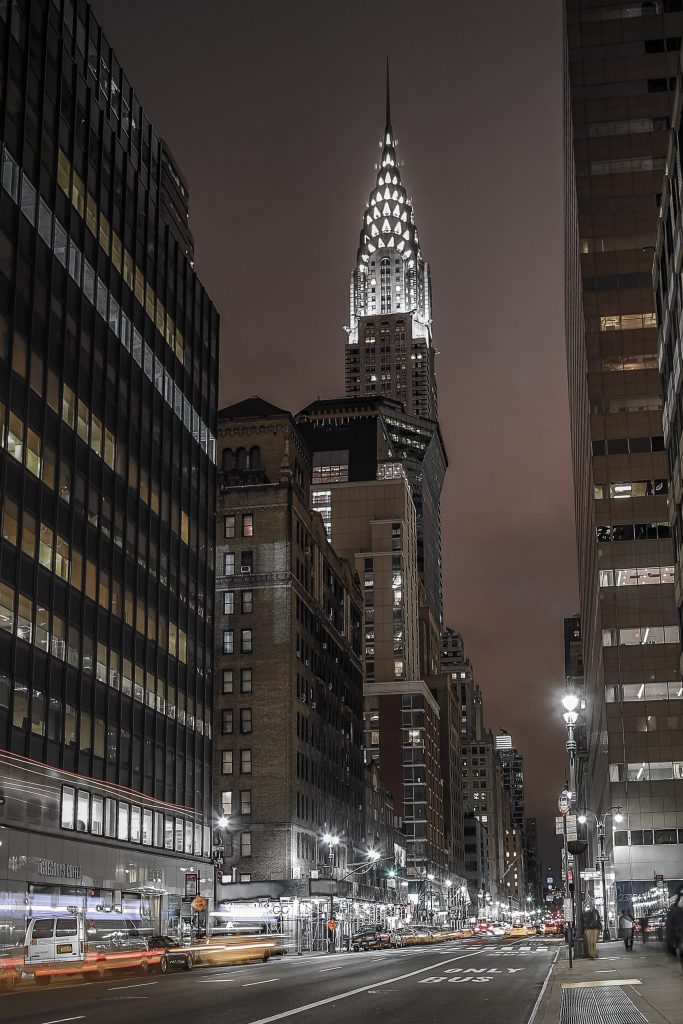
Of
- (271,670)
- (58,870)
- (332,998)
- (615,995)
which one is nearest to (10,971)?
(332,998)

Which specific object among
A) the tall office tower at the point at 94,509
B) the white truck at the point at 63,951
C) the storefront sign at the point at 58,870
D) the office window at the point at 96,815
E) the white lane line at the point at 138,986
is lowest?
the white lane line at the point at 138,986

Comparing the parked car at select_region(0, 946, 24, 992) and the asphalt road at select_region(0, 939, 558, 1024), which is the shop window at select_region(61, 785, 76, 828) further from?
the parked car at select_region(0, 946, 24, 992)

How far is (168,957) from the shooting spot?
45781 mm

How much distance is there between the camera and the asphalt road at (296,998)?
2313cm

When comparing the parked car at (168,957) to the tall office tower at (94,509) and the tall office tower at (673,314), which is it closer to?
the tall office tower at (94,509)

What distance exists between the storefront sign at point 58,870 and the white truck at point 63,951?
12633 mm

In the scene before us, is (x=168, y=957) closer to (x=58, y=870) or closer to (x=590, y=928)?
(x=58, y=870)

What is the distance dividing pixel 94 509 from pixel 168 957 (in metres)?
27.0

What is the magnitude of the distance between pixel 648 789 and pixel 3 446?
78604 mm

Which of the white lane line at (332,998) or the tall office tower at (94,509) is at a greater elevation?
the tall office tower at (94,509)

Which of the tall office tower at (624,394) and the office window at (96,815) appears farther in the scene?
the tall office tower at (624,394)

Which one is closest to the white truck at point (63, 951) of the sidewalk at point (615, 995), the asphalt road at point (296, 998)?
the asphalt road at point (296, 998)

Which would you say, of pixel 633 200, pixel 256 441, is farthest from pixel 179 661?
pixel 633 200

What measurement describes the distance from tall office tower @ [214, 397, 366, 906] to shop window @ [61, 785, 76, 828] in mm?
37216
